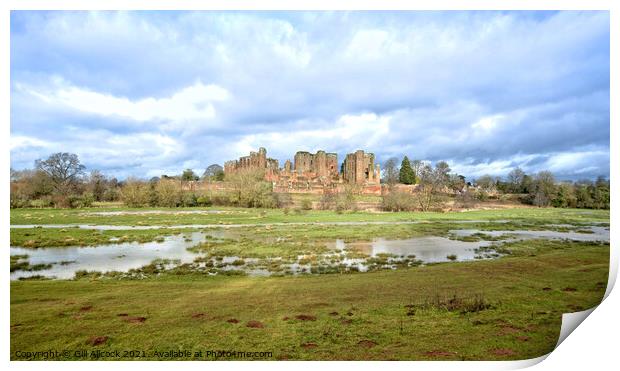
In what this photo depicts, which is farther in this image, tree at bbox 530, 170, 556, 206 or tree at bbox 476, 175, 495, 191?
tree at bbox 476, 175, 495, 191

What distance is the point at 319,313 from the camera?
309 inches

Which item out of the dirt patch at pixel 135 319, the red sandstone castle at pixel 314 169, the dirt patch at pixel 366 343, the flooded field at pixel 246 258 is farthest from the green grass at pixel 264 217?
the dirt patch at pixel 366 343

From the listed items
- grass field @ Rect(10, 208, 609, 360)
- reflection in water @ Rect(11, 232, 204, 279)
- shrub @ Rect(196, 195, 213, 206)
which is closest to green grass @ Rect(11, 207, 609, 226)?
shrub @ Rect(196, 195, 213, 206)

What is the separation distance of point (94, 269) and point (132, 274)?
1.56m

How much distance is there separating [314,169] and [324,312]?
77.1ft

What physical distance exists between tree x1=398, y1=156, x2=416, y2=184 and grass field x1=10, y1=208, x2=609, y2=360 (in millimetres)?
19064

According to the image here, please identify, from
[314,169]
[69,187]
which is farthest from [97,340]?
[314,169]

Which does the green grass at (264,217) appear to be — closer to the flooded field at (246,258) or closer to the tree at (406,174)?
the flooded field at (246,258)

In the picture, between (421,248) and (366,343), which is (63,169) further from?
(421,248)

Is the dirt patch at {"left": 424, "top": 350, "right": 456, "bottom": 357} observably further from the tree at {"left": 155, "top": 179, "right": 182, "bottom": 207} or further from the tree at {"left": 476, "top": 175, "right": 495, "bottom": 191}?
the tree at {"left": 155, "top": 179, "right": 182, "bottom": 207}

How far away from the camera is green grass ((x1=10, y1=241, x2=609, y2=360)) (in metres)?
7.05

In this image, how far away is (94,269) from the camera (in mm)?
11656

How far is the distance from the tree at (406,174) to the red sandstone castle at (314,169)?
3.57m

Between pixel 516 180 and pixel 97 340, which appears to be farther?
pixel 516 180
